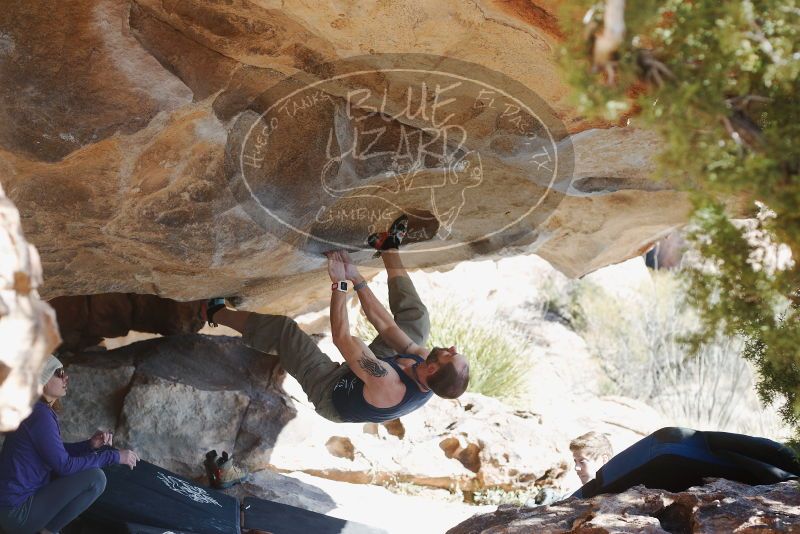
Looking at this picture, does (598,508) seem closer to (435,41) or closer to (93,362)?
(435,41)

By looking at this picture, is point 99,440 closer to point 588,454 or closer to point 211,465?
point 211,465

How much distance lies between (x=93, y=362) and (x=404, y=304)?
2.21 meters

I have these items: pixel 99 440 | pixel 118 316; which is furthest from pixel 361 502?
pixel 99 440

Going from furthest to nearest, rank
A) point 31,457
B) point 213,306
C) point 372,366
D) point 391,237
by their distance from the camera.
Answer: point 213,306, point 391,237, point 372,366, point 31,457

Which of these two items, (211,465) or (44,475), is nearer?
(44,475)

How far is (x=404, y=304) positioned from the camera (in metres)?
5.55

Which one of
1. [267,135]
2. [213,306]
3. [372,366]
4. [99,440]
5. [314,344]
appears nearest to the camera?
[267,135]

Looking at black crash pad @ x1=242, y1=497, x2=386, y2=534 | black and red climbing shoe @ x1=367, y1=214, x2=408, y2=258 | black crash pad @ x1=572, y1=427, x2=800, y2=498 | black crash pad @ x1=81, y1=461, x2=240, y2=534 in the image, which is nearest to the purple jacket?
black crash pad @ x1=81, y1=461, x2=240, y2=534

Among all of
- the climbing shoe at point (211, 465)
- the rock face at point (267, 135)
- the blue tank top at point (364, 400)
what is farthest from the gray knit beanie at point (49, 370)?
the climbing shoe at point (211, 465)

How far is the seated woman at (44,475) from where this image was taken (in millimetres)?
3898

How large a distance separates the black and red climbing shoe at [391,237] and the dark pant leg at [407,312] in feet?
0.74

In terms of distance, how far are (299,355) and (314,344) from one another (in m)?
0.13

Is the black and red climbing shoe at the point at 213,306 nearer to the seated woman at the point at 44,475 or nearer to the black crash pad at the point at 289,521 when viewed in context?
the black crash pad at the point at 289,521

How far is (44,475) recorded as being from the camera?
4.00m
